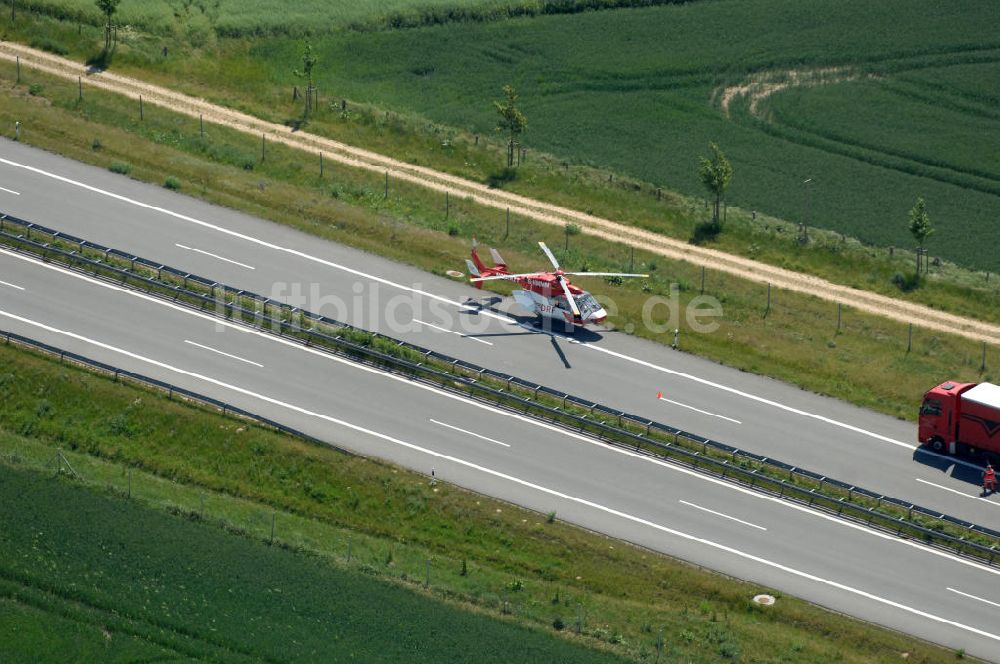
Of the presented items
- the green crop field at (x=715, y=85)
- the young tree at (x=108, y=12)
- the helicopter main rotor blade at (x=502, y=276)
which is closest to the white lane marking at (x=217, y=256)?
the helicopter main rotor blade at (x=502, y=276)

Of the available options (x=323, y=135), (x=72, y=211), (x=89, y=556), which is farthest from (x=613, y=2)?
(x=89, y=556)

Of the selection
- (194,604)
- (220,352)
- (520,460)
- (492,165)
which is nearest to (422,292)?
(220,352)

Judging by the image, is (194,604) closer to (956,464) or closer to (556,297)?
(556,297)

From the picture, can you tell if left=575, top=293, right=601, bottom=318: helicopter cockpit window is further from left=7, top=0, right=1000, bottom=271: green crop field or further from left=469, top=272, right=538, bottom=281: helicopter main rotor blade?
left=7, top=0, right=1000, bottom=271: green crop field

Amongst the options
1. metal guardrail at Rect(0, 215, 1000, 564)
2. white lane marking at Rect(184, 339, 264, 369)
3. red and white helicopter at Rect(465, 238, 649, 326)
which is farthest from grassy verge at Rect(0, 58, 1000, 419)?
white lane marking at Rect(184, 339, 264, 369)

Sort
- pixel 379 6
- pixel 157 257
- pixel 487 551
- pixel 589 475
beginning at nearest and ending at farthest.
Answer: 1. pixel 487 551
2. pixel 589 475
3. pixel 157 257
4. pixel 379 6

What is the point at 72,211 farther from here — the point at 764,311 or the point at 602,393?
the point at 764,311
